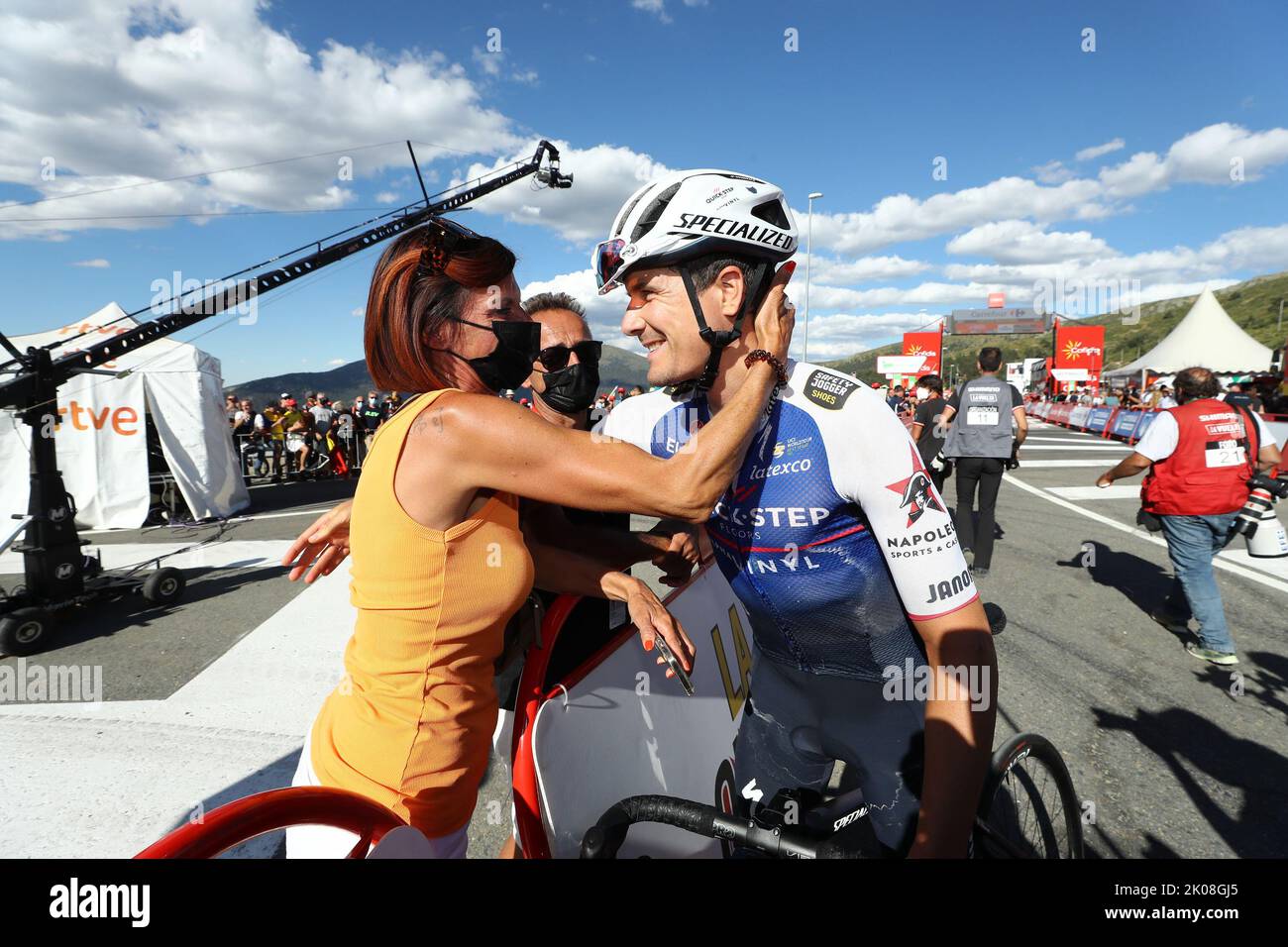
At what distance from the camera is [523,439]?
1.41m

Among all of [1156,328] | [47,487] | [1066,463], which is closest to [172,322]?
[47,487]

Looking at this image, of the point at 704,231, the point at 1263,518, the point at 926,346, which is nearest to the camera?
the point at 704,231

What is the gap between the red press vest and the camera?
4.50 m

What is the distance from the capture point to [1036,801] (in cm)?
226

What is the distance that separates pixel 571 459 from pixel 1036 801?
87.3 inches

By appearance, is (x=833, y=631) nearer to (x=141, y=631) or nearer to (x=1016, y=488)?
(x=141, y=631)

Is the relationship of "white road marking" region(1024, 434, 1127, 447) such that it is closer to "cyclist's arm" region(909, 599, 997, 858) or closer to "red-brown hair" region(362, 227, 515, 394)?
"cyclist's arm" region(909, 599, 997, 858)

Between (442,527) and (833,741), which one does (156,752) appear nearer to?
(442,527)

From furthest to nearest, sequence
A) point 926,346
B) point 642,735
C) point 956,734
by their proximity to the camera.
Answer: point 926,346 → point 642,735 → point 956,734

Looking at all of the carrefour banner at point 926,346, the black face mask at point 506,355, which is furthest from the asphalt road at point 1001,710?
the carrefour banner at point 926,346
